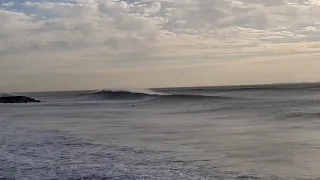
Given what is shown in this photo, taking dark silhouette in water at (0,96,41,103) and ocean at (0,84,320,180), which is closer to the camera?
ocean at (0,84,320,180)

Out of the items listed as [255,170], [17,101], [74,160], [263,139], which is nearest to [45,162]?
[74,160]

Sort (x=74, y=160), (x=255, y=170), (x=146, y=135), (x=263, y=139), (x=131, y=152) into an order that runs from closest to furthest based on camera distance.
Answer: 1. (x=255, y=170)
2. (x=74, y=160)
3. (x=131, y=152)
4. (x=263, y=139)
5. (x=146, y=135)

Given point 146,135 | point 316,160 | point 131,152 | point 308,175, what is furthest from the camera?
point 146,135

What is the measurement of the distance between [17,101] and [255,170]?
71800mm

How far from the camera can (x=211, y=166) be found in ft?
34.7

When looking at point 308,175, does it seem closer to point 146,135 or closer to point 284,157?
point 284,157

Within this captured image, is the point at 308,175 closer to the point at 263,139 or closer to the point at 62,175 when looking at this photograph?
the point at 62,175

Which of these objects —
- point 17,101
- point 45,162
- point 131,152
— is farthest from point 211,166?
point 17,101

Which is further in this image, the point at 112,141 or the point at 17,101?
the point at 17,101

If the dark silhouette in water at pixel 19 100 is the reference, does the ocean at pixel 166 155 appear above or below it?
above

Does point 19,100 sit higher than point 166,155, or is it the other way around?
point 166,155

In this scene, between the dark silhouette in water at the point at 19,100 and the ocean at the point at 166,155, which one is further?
the dark silhouette in water at the point at 19,100

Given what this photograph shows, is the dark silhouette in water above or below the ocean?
below

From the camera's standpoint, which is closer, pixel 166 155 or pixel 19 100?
pixel 166 155
